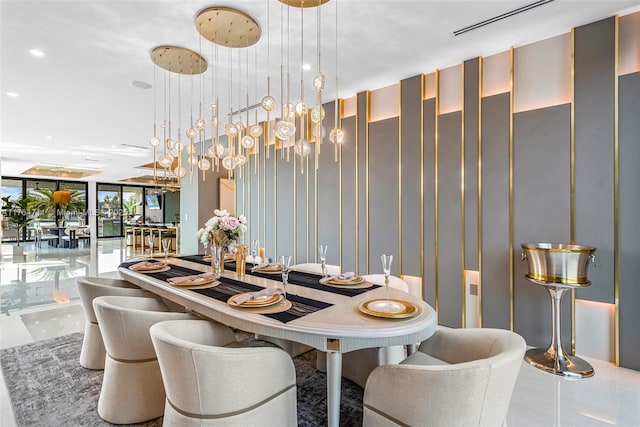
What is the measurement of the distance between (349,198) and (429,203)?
1138 mm

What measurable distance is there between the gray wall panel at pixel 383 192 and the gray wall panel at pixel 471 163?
0.84 metres

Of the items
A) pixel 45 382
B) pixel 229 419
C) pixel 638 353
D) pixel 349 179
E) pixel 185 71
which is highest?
pixel 185 71

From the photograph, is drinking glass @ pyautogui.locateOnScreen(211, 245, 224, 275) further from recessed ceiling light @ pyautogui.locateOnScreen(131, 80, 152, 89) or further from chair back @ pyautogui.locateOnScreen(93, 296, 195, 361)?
recessed ceiling light @ pyautogui.locateOnScreen(131, 80, 152, 89)

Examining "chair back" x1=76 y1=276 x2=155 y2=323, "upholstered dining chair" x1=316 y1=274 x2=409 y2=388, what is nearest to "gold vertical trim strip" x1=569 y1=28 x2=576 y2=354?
"upholstered dining chair" x1=316 y1=274 x2=409 y2=388

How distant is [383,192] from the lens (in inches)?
160

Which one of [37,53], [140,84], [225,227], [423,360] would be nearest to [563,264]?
[423,360]

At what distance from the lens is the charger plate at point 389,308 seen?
1.62m

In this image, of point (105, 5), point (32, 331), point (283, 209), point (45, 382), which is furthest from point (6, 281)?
point (105, 5)

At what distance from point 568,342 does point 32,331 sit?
5600mm

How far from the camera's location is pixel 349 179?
4.38 m

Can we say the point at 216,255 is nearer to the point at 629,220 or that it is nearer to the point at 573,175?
the point at 573,175

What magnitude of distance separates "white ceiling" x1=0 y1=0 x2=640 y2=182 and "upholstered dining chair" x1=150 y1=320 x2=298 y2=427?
8.30 ft

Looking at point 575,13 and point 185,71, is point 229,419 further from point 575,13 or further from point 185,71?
point 575,13

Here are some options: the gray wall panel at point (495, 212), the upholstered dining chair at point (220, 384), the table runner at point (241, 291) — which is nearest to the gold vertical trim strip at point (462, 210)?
the gray wall panel at point (495, 212)
